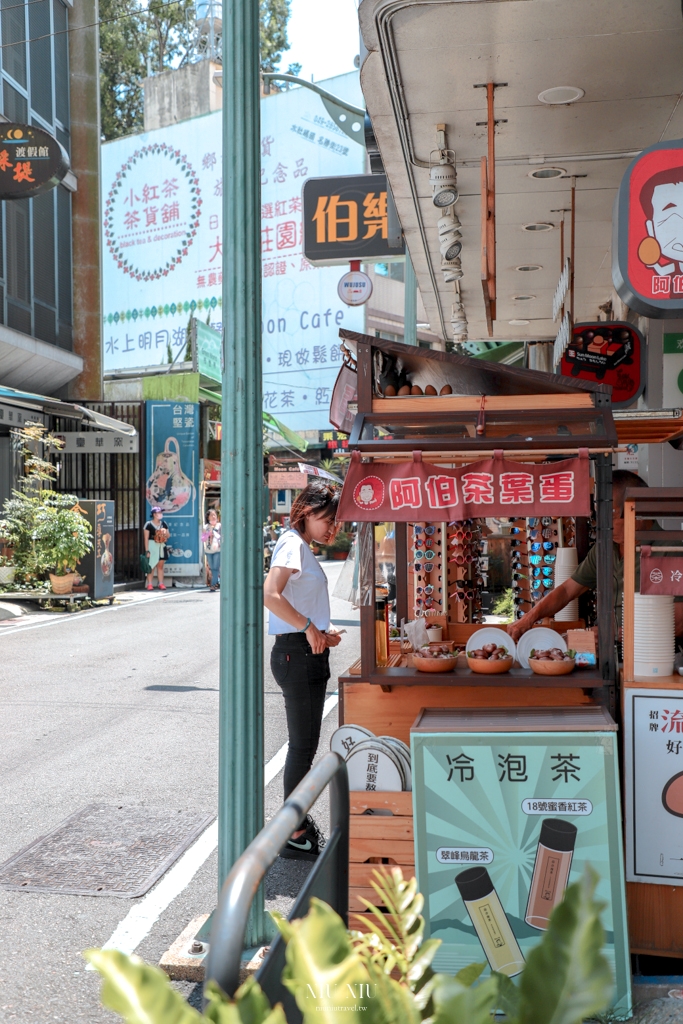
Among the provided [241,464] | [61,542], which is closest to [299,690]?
[241,464]

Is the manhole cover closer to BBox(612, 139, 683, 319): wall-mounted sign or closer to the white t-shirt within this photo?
the white t-shirt

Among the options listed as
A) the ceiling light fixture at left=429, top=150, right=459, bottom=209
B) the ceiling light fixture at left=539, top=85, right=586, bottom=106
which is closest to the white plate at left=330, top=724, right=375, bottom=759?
the ceiling light fixture at left=429, top=150, right=459, bottom=209

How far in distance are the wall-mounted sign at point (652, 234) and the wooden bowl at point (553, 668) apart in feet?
5.67

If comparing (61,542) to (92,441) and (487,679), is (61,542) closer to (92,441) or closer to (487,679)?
(92,441)

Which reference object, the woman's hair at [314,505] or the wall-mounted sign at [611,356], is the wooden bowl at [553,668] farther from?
the wall-mounted sign at [611,356]

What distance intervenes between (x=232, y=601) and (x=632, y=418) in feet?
10.6

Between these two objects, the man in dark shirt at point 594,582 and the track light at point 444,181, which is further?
the track light at point 444,181

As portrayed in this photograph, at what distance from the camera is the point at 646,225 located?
469 cm

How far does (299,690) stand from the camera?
5234 millimetres

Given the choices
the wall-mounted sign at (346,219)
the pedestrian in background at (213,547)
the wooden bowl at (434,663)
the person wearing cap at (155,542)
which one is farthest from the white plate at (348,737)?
the person wearing cap at (155,542)

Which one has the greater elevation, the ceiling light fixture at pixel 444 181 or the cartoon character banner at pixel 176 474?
the ceiling light fixture at pixel 444 181

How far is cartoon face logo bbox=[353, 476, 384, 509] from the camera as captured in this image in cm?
448

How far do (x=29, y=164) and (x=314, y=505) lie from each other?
1287 cm

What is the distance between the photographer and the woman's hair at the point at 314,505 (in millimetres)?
5266
